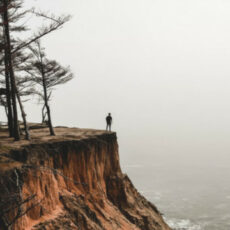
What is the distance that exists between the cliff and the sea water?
2414 cm

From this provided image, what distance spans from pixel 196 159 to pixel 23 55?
12533 cm

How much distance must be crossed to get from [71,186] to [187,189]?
67976 millimetres

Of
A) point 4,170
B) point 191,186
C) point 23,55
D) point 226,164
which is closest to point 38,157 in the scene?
point 4,170

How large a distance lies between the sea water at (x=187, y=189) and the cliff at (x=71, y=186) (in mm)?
24137

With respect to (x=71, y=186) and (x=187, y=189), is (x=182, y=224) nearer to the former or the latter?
(x=71, y=186)

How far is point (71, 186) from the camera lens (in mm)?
17047

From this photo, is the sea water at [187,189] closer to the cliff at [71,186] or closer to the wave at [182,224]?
the wave at [182,224]

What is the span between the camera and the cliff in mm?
11281

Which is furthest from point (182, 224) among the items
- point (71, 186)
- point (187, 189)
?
point (187, 189)

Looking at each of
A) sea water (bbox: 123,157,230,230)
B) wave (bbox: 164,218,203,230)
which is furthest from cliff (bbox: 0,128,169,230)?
sea water (bbox: 123,157,230,230)

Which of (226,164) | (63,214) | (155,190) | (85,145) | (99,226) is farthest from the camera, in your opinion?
(226,164)

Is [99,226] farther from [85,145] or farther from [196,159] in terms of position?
[196,159]

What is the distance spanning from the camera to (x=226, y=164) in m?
119

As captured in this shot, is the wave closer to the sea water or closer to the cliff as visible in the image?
the sea water
